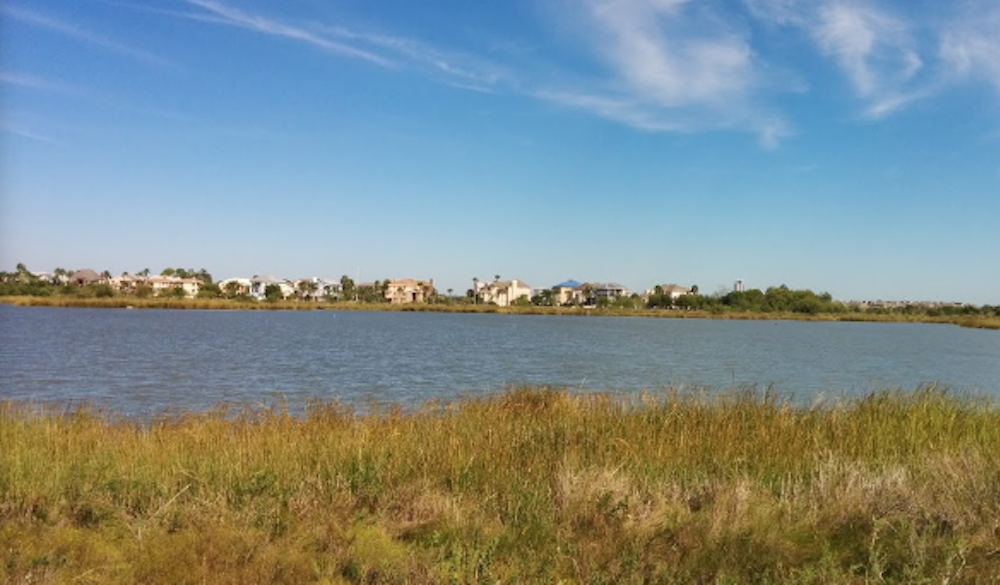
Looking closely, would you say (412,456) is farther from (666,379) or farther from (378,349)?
(378,349)

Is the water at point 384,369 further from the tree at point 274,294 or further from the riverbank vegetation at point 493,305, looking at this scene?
the tree at point 274,294

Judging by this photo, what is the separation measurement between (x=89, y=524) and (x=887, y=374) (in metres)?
32.9

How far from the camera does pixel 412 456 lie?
792cm

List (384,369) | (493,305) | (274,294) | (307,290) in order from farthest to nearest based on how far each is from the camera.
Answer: (307,290) < (274,294) < (493,305) < (384,369)

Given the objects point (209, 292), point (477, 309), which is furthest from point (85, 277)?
point (477, 309)

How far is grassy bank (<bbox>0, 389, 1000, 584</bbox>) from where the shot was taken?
484 centimetres

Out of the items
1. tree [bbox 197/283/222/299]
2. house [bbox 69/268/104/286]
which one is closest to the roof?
house [bbox 69/268/104/286]

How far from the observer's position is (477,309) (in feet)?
474

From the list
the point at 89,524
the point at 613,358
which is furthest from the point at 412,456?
the point at 613,358

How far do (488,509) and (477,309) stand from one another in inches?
5443

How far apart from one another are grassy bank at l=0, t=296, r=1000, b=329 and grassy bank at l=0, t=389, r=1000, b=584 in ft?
388

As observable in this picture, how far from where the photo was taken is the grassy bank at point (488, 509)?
4.84 meters

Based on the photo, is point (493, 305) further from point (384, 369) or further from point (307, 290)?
point (384, 369)

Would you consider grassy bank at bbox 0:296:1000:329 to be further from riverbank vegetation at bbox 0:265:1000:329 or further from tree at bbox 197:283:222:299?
tree at bbox 197:283:222:299
